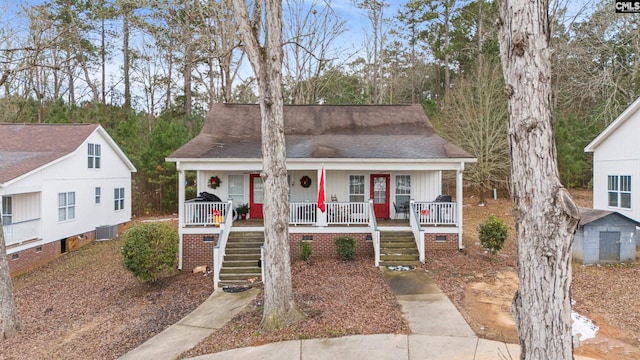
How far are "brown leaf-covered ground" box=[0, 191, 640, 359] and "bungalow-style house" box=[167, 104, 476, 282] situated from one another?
0.96m

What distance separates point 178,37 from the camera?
78.0 ft

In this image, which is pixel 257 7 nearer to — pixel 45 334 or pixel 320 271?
pixel 320 271

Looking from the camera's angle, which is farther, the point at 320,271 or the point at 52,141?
the point at 52,141

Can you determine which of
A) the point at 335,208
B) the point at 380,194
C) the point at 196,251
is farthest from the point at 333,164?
the point at 196,251

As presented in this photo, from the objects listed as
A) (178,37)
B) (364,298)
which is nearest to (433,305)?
(364,298)

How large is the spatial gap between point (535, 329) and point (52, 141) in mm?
19615

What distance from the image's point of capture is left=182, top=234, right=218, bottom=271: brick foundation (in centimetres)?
1152

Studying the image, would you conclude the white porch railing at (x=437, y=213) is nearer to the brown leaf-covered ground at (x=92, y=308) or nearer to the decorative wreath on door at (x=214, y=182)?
the brown leaf-covered ground at (x=92, y=308)

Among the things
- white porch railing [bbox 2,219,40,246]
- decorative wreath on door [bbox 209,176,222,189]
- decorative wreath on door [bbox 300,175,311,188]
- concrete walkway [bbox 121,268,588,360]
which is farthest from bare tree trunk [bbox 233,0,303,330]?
white porch railing [bbox 2,219,40,246]

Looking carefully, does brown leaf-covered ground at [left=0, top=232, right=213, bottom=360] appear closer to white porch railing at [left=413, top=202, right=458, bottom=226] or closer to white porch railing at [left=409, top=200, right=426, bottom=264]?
white porch railing at [left=409, top=200, right=426, bottom=264]

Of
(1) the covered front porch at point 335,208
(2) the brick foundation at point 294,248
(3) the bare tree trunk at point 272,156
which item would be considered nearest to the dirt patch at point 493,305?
(1) the covered front porch at point 335,208

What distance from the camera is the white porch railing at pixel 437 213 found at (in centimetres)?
1202

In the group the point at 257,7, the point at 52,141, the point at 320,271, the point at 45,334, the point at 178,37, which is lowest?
the point at 45,334

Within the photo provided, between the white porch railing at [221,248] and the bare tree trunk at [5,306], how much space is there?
4.55m
